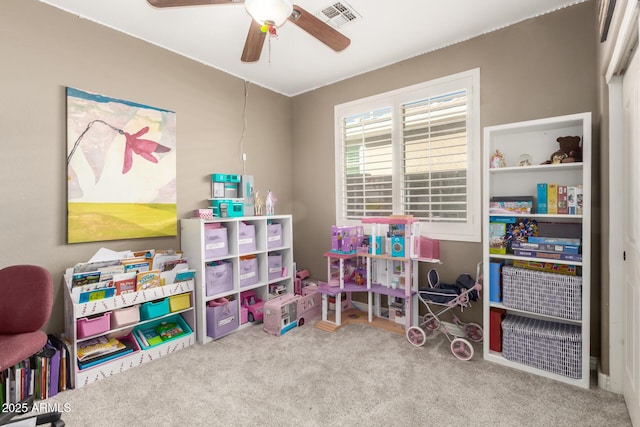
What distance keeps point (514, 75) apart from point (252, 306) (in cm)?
333

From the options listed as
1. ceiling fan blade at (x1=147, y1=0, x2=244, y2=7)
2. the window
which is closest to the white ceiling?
ceiling fan blade at (x1=147, y1=0, x2=244, y2=7)

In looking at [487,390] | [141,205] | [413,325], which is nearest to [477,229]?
[413,325]

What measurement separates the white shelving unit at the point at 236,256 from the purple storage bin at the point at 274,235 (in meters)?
0.01

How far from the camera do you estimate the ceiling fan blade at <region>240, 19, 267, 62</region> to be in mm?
2094

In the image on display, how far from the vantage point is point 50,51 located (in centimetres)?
250

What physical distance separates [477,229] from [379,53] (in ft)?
6.67

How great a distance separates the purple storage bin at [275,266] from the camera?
12.1 ft

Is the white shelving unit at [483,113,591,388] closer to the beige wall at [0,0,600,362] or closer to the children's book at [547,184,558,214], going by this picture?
the children's book at [547,184,558,214]

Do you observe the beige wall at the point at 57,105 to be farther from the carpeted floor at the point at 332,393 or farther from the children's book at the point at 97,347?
the carpeted floor at the point at 332,393

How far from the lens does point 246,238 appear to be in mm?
3414

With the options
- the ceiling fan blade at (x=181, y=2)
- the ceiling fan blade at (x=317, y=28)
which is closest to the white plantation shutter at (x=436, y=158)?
the ceiling fan blade at (x=317, y=28)

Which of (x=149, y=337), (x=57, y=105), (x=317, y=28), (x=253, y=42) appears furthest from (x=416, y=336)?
(x=57, y=105)

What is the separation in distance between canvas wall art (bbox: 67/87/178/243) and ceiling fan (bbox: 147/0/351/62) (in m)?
1.28

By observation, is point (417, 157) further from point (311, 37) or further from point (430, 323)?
point (430, 323)
